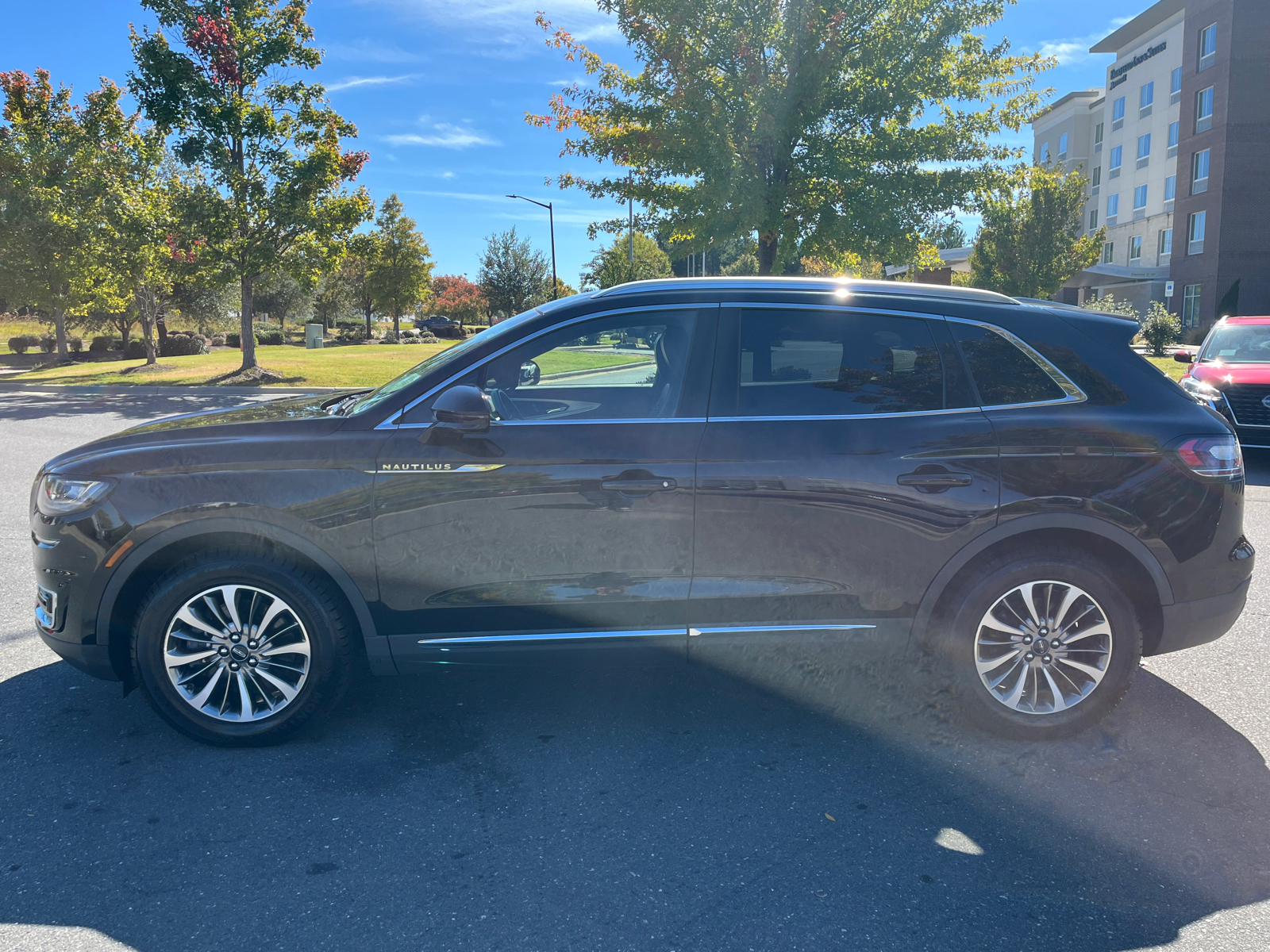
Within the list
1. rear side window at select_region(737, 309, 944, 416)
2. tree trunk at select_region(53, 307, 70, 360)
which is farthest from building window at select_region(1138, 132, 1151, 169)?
rear side window at select_region(737, 309, 944, 416)

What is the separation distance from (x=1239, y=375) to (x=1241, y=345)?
1.20 m

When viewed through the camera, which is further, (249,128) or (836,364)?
(249,128)

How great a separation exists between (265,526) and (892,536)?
8.10ft

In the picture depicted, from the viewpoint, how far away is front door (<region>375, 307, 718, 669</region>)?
353 cm

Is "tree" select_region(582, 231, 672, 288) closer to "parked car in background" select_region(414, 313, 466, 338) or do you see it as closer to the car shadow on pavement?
"parked car in background" select_region(414, 313, 466, 338)

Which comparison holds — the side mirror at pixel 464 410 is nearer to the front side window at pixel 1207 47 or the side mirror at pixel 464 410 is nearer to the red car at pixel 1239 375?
the red car at pixel 1239 375

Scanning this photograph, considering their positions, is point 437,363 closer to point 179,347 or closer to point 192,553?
point 192,553

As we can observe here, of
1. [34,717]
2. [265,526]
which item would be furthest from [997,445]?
[34,717]

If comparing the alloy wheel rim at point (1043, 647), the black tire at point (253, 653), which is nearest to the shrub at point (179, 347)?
the black tire at point (253, 653)

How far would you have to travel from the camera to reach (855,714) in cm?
405

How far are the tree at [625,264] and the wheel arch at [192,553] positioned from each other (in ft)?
103

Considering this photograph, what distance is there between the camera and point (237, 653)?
11.9 ft

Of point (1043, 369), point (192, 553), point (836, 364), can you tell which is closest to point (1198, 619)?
point (1043, 369)

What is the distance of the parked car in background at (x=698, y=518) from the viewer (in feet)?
11.6
